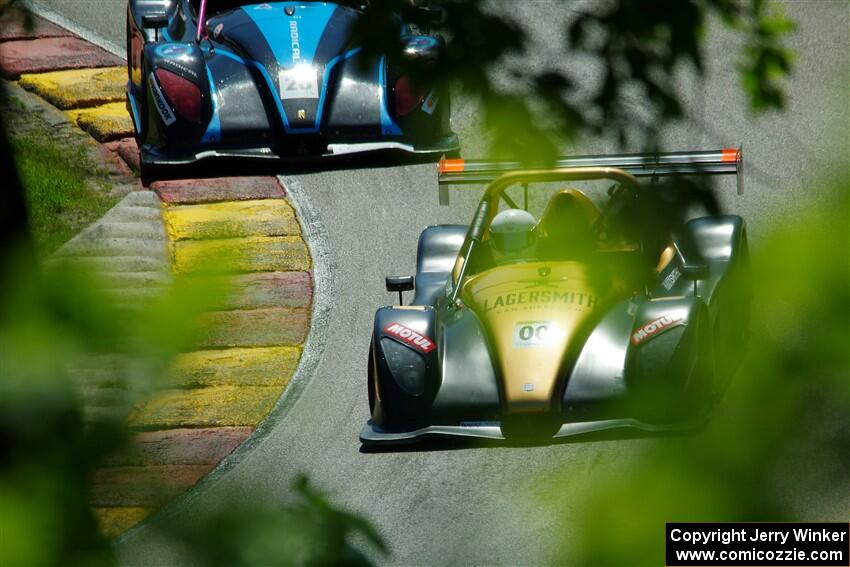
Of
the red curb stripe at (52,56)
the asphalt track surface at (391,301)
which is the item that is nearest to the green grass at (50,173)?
the asphalt track surface at (391,301)

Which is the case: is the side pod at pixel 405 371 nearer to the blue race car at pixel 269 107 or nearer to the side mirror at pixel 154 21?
the blue race car at pixel 269 107

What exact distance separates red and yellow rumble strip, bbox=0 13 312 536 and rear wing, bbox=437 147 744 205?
65cm

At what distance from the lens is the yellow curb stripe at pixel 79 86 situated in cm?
1302

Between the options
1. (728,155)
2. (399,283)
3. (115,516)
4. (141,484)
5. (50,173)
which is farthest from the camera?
(399,283)

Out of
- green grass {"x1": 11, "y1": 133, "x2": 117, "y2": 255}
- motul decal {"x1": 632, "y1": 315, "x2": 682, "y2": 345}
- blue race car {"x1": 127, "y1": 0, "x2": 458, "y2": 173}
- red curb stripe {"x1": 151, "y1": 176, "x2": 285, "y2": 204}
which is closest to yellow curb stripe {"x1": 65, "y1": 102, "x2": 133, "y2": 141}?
blue race car {"x1": 127, "y1": 0, "x2": 458, "y2": 173}

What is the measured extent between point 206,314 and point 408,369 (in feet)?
18.1

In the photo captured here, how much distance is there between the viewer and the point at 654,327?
6641mm

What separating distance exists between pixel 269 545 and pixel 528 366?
5.41 metres

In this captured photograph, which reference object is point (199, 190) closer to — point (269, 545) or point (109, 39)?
point (109, 39)

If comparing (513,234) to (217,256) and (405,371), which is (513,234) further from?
(217,256)

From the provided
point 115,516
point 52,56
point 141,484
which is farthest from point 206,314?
point 52,56

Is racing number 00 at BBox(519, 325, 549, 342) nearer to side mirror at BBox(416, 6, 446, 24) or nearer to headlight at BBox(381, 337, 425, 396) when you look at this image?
headlight at BBox(381, 337, 425, 396)

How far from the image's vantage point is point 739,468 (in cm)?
119

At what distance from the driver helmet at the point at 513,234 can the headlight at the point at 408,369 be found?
1.38 meters
